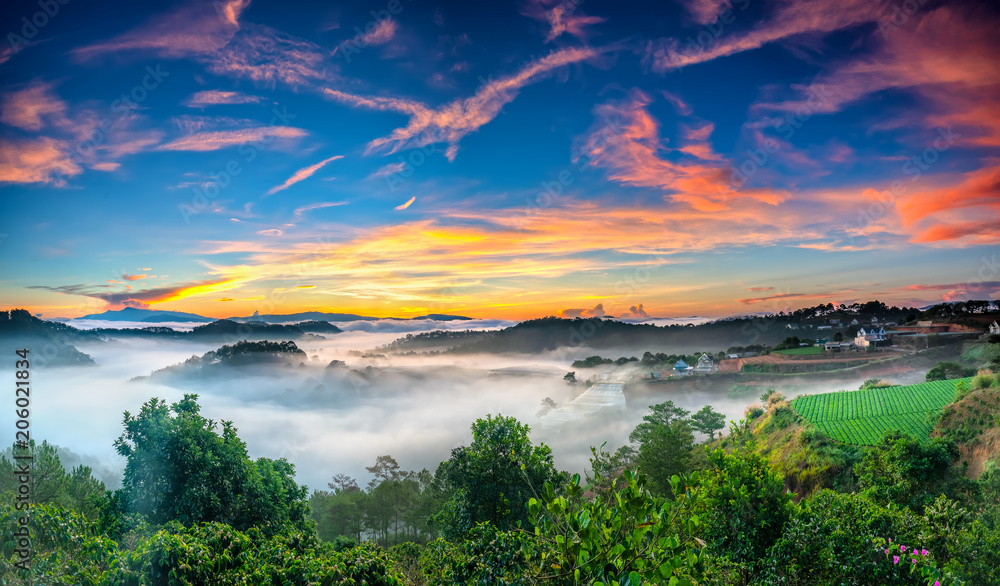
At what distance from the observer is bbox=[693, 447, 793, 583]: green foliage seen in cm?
1025

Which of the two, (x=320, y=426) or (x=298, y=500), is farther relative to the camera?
(x=320, y=426)

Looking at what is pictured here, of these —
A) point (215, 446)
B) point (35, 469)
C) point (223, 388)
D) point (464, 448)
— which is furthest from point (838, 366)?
point (223, 388)

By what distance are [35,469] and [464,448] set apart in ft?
78.6

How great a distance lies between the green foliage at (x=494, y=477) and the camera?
46.3 ft

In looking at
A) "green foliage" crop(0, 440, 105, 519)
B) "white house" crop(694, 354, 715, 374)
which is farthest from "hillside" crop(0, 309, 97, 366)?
"white house" crop(694, 354, 715, 374)

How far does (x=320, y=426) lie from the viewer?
101 m

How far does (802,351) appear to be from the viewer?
88.2 meters

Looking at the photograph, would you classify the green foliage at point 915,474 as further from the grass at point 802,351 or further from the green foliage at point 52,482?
the grass at point 802,351

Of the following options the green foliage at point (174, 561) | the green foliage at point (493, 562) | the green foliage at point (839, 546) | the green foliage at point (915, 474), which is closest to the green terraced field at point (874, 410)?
the green foliage at point (915, 474)

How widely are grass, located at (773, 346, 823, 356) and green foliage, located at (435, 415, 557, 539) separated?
91829 millimetres

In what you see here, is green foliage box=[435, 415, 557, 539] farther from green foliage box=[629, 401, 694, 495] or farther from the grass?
the grass

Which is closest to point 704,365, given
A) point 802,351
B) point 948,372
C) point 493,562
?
point 802,351

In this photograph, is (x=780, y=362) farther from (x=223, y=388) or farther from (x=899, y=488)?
(x=223, y=388)

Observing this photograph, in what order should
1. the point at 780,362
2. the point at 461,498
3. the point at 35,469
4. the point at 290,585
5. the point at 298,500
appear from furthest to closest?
1. the point at 780,362
2. the point at 35,469
3. the point at 298,500
4. the point at 461,498
5. the point at 290,585
